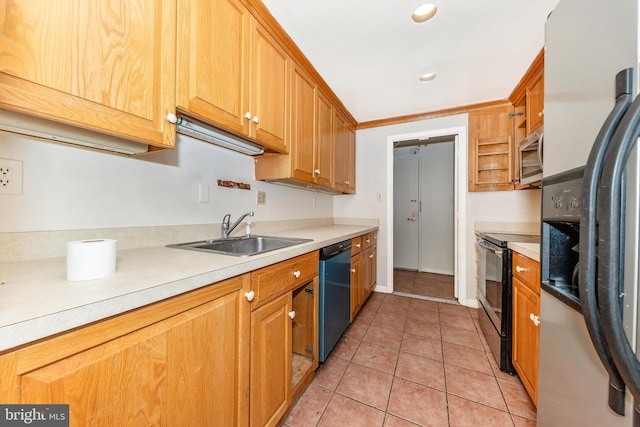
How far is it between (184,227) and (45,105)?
79 cm

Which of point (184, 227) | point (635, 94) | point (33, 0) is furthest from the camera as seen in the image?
point (184, 227)

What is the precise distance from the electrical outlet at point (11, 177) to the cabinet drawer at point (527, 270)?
2185 millimetres

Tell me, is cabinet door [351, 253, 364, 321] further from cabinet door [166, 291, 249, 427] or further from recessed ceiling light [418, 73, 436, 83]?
recessed ceiling light [418, 73, 436, 83]

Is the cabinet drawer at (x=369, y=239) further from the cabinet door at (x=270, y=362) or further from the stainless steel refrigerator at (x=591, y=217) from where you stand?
the stainless steel refrigerator at (x=591, y=217)

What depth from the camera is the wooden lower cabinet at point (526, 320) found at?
121 cm

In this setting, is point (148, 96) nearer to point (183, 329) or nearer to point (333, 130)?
point (183, 329)

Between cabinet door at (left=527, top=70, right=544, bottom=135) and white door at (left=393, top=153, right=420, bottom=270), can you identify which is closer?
cabinet door at (left=527, top=70, right=544, bottom=135)

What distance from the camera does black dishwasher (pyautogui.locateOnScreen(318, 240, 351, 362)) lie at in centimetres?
148


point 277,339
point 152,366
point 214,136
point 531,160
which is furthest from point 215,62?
point 531,160

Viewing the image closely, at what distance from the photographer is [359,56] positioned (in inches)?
70.3

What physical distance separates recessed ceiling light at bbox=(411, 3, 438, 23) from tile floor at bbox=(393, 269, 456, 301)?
276 cm

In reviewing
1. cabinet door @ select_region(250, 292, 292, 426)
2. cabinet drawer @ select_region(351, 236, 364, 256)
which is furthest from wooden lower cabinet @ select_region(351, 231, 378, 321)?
cabinet door @ select_region(250, 292, 292, 426)

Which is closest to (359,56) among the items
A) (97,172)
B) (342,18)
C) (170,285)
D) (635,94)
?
(342,18)

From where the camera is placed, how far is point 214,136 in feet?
4.17
